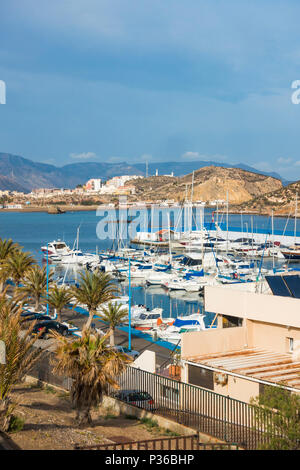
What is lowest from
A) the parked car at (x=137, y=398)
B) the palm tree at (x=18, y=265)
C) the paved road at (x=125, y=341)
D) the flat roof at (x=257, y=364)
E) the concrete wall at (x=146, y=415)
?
the paved road at (x=125, y=341)

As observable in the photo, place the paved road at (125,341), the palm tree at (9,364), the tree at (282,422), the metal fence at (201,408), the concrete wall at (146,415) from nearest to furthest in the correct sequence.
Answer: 1. the tree at (282,422)
2. the palm tree at (9,364)
3. the metal fence at (201,408)
4. the concrete wall at (146,415)
5. the paved road at (125,341)

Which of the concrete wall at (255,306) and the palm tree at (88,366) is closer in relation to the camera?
the palm tree at (88,366)

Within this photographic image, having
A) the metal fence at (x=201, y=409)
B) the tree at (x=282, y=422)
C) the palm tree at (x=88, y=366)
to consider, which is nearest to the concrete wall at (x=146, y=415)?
the metal fence at (x=201, y=409)

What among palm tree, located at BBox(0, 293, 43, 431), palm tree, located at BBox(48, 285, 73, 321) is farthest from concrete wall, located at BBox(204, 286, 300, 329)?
palm tree, located at BBox(48, 285, 73, 321)

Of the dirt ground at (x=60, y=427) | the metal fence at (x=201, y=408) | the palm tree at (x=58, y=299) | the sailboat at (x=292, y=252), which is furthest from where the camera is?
the sailboat at (x=292, y=252)

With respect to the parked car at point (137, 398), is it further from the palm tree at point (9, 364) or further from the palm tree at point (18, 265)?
the palm tree at point (18, 265)

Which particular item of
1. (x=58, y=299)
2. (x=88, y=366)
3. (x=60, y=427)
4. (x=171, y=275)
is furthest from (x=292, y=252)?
(x=60, y=427)

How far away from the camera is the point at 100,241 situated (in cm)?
12512

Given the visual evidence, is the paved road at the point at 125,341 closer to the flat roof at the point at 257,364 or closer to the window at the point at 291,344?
the flat roof at the point at 257,364

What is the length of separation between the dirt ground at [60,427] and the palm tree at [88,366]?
2.58ft

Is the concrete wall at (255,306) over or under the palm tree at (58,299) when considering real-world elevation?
over

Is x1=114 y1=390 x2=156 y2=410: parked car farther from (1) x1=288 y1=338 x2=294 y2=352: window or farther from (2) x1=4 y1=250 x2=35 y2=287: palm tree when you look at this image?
(2) x1=4 y1=250 x2=35 y2=287: palm tree

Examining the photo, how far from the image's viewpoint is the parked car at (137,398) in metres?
14.6

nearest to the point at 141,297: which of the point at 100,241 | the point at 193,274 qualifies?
the point at 193,274
